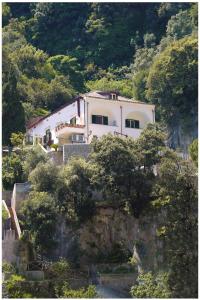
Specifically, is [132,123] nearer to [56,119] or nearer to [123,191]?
[56,119]

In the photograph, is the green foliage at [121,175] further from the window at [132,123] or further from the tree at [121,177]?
the window at [132,123]

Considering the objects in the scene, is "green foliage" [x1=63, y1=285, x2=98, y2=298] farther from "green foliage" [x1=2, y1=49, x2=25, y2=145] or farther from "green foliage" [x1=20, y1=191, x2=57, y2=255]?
"green foliage" [x1=2, y1=49, x2=25, y2=145]

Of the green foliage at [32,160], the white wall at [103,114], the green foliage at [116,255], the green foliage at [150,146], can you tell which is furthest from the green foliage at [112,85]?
the green foliage at [116,255]

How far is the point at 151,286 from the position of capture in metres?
42.9

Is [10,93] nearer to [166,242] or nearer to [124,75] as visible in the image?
[166,242]

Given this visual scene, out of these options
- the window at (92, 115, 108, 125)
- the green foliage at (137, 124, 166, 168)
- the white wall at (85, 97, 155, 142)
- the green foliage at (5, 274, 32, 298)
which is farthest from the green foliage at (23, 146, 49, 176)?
the window at (92, 115, 108, 125)

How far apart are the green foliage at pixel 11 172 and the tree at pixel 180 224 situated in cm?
784

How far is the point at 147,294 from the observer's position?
42500mm

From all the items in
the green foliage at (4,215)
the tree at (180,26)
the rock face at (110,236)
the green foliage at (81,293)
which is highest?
the tree at (180,26)

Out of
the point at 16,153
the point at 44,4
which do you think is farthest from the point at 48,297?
the point at 44,4

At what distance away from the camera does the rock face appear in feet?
152

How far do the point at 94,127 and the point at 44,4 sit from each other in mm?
31552

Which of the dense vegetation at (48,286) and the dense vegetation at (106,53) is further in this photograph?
the dense vegetation at (106,53)

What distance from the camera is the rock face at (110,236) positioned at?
4644cm
